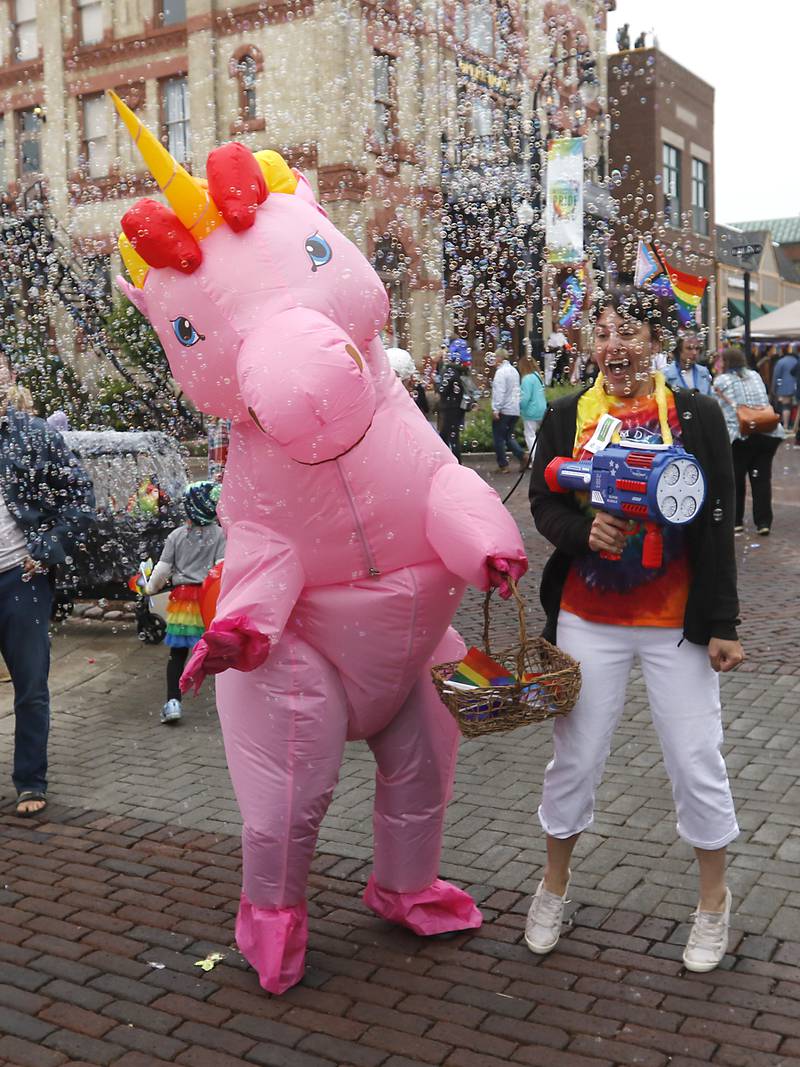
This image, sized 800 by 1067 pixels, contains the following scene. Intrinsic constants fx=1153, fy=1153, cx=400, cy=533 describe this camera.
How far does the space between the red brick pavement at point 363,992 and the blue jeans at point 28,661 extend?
917 millimetres

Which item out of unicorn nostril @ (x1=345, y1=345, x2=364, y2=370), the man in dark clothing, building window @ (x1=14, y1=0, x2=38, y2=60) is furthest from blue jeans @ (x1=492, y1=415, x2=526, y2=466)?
unicorn nostril @ (x1=345, y1=345, x2=364, y2=370)

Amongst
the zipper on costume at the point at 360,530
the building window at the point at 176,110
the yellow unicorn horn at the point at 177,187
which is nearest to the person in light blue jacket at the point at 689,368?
the zipper on costume at the point at 360,530

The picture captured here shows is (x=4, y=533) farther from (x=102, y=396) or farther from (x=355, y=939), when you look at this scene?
(x=102, y=396)

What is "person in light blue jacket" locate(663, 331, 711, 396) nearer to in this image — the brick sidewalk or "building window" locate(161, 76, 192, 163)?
the brick sidewalk

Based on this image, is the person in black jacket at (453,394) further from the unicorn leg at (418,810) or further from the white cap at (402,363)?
the unicorn leg at (418,810)

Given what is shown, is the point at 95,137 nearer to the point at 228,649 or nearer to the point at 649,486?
the point at 228,649

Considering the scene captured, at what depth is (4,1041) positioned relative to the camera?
3.12 m

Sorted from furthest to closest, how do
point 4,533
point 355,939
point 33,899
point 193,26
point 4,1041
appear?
point 193,26 < point 4,533 < point 33,899 < point 355,939 < point 4,1041

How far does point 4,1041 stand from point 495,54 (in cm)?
690

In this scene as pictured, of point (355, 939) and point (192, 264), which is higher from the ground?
point (192, 264)

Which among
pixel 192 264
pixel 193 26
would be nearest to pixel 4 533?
pixel 192 264

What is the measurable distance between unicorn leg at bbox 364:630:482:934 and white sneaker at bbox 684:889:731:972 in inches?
26.6

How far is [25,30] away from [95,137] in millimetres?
4028

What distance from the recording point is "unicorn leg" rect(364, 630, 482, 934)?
350cm
